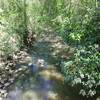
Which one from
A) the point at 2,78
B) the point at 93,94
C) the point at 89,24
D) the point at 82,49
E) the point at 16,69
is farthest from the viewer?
the point at 16,69

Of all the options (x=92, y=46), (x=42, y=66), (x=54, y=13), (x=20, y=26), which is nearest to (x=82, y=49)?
(x=92, y=46)

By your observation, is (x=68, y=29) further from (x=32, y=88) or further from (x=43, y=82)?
(x=32, y=88)

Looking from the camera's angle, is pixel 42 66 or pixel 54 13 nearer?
pixel 42 66

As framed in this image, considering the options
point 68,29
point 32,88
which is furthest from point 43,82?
point 68,29

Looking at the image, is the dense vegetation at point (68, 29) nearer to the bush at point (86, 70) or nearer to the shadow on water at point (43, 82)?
the bush at point (86, 70)

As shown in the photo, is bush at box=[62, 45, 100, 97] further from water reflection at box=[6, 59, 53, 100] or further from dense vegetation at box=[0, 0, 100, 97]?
water reflection at box=[6, 59, 53, 100]

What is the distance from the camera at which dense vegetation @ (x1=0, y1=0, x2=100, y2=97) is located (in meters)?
5.54

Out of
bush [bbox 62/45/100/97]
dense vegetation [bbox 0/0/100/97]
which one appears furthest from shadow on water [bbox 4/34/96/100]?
bush [bbox 62/45/100/97]

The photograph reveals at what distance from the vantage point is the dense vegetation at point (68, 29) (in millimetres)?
5539

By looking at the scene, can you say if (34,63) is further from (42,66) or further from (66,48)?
(66,48)

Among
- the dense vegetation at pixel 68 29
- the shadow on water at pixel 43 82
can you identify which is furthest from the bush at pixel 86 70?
the shadow on water at pixel 43 82

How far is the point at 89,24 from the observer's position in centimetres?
640

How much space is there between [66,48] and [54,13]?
2116 millimetres

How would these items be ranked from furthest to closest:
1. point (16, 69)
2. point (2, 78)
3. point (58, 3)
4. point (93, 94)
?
point (58, 3) → point (16, 69) → point (2, 78) → point (93, 94)
